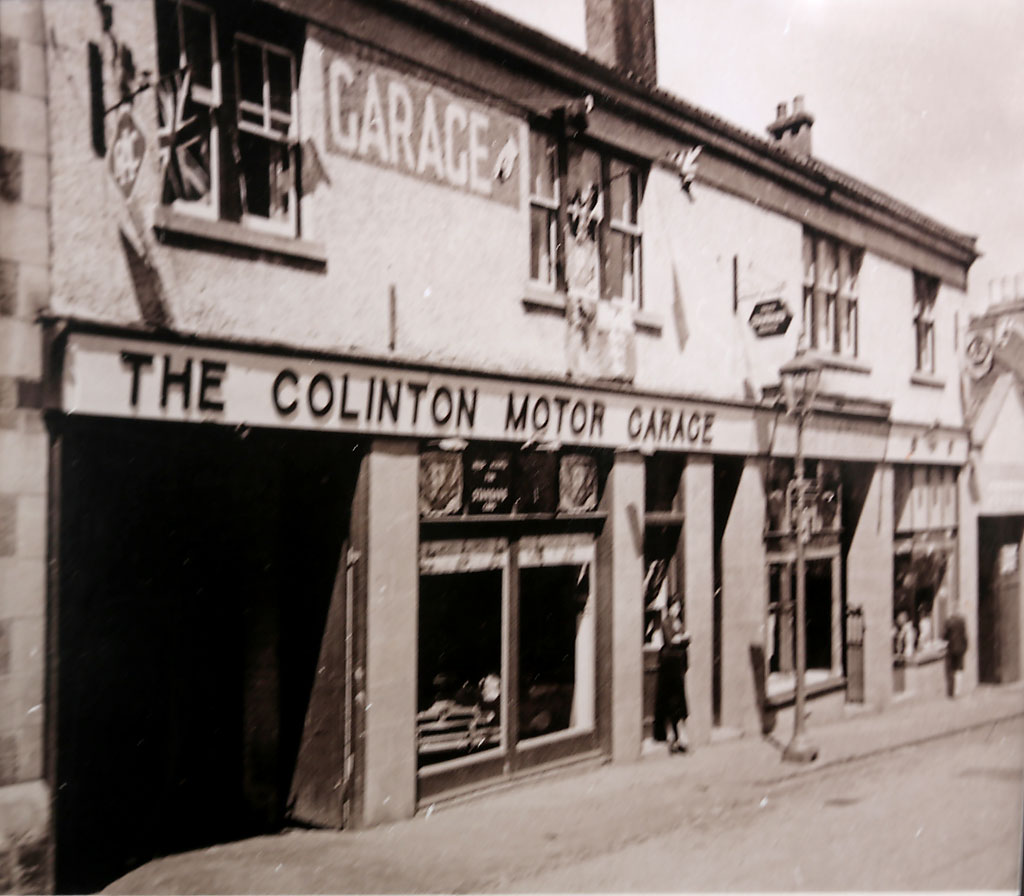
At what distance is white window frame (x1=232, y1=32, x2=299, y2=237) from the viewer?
6.17m

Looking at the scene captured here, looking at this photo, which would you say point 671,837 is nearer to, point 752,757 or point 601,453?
point 752,757

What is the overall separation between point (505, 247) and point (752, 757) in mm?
5695

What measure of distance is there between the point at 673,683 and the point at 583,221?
15.4ft

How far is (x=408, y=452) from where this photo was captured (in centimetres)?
707

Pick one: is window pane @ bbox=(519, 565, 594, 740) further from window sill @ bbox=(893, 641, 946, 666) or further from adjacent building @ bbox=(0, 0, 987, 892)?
window sill @ bbox=(893, 641, 946, 666)

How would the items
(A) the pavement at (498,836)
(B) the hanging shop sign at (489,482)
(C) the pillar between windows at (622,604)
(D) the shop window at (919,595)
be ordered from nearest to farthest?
(A) the pavement at (498,836)
(B) the hanging shop sign at (489,482)
(C) the pillar between windows at (622,604)
(D) the shop window at (919,595)

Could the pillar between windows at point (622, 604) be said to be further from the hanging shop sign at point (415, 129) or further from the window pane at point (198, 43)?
the window pane at point (198, 43)

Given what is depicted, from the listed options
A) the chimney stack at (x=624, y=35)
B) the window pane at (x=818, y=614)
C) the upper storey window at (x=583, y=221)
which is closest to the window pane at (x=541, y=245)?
the upper storey window at (x=583, y=221)

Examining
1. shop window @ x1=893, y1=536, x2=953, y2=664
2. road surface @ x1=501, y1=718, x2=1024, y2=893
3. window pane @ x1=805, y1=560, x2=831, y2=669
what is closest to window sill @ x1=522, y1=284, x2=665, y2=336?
road surface @ x1=501, y1=718, x2=1024, y2=893

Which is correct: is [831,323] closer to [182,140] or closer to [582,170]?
[582,170]

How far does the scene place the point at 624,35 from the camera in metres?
9.26

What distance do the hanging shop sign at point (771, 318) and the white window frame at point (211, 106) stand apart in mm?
5876

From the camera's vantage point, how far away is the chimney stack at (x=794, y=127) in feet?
27.6

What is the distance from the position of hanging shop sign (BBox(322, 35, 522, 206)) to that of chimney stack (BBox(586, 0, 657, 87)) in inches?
80.4
